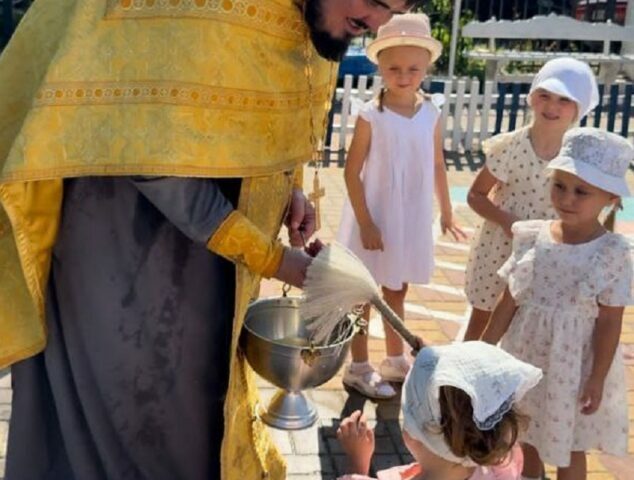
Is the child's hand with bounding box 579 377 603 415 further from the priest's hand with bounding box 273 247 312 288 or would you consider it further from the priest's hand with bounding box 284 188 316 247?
the priest's hand with bounding box 273 247 312 288

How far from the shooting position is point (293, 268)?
2.11 meters

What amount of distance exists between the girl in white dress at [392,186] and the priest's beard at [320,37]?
1.52m

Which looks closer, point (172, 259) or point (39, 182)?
point (39, 182)

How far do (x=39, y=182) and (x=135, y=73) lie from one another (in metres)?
0.35

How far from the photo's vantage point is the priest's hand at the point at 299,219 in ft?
8.41

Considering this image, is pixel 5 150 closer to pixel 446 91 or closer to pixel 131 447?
pixel 131 447

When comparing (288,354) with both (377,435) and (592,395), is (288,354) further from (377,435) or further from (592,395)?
(377,435)

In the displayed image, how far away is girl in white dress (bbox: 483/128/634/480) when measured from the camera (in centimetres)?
273

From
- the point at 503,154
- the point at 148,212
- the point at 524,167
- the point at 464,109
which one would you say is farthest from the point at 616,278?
the point at 464,109

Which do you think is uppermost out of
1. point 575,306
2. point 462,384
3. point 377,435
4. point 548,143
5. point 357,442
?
point 548,143

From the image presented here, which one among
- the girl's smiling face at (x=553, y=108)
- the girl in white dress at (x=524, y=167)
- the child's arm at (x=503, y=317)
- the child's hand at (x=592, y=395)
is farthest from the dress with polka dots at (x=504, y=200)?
the child's hand at (x=592, y=395)

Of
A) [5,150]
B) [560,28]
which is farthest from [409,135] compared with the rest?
[560,28]

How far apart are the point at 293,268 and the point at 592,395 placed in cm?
123

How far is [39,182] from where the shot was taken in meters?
2.04
